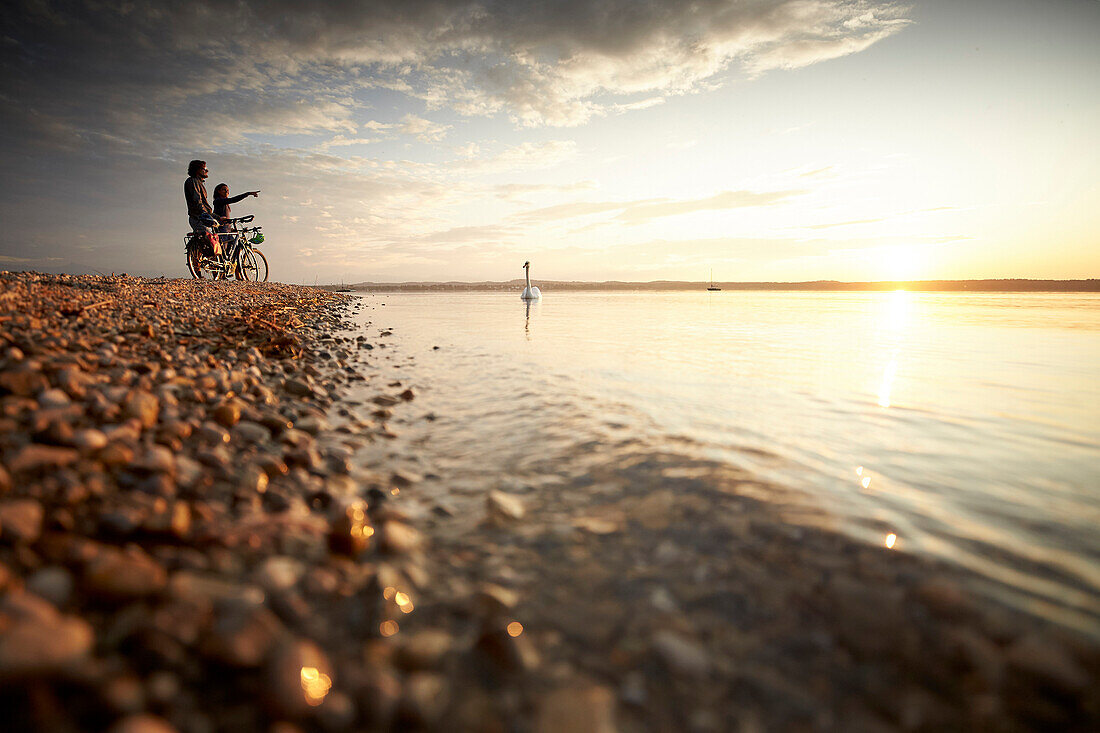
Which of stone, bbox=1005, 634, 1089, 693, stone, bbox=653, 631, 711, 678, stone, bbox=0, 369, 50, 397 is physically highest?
stone, bbox=0, 369, 50, 397

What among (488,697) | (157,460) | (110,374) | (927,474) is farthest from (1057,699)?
(110,374)

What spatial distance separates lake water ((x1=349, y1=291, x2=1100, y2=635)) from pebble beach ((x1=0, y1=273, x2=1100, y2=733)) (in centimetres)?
39

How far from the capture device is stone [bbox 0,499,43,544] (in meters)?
1.59

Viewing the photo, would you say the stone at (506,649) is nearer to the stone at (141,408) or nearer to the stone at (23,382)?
the stone at (141,408)

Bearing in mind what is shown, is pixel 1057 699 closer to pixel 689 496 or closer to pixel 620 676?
pixel 620 676

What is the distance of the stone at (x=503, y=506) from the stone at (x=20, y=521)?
6.13 feet

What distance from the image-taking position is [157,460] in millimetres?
2344

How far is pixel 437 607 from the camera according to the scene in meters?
1.88

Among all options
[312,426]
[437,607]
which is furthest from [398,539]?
[312,426]

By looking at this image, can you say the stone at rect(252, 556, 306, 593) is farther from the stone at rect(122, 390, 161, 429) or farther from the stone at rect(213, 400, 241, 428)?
the stone at rect(213, 400, 241, 428)

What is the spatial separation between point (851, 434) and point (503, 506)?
3.40 meters

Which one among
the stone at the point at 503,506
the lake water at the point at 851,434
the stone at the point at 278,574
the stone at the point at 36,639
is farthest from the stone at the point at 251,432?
the stone at the point at 36,639

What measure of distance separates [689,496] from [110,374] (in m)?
4.35

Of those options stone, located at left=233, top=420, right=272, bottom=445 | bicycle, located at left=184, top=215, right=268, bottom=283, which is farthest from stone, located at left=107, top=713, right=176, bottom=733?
bicycle, located at left=184, top=215, right=268, bottom=283
